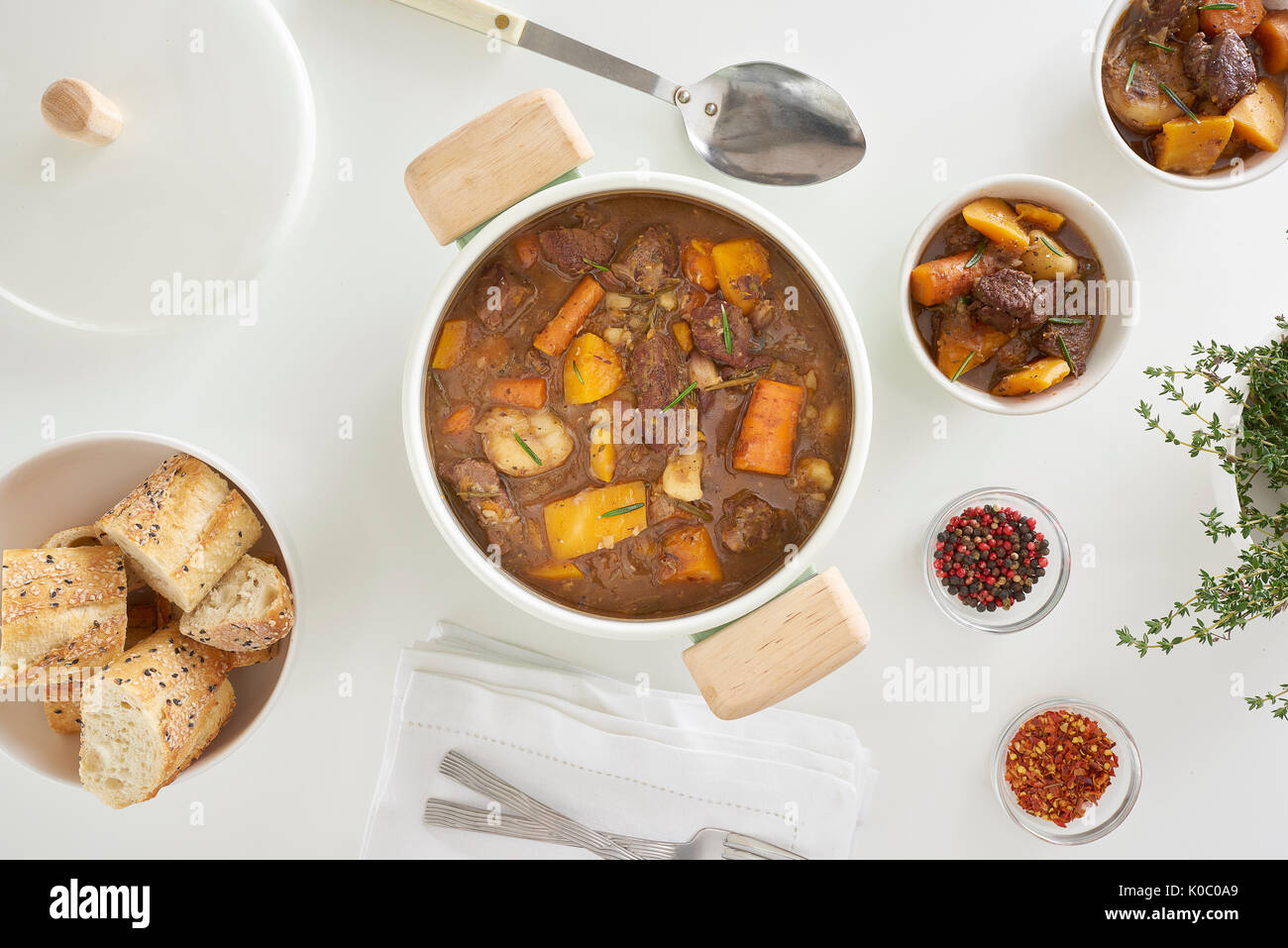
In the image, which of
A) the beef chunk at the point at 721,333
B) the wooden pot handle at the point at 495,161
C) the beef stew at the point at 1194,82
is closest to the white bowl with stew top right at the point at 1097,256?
the beef stew at the point at 1194,82

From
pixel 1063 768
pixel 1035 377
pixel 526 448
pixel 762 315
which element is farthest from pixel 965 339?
pixel 1063 768

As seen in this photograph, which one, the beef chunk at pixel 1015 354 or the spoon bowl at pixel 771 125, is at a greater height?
the spoon bowl at pixel 771 125

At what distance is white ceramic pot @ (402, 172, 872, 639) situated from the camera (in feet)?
5.21

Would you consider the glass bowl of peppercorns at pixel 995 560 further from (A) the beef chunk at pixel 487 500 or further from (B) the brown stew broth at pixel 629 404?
(A) the beef chunk at pixel 487 500

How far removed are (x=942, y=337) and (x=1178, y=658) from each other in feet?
3.33

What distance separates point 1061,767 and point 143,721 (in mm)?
1939

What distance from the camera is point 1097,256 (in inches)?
74.5

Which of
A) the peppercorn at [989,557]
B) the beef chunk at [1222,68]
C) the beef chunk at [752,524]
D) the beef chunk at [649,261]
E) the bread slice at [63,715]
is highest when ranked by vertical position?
the beef chunk at [1222,68]

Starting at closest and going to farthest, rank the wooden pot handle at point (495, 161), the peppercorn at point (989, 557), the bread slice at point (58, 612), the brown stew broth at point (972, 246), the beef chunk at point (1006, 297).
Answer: the wooden pot handle at point (495, 161)
the bread slice at point (58, 612)
the beef chunk at point (1006, 297)
the brown stew broth at point (972, 246)
the peppercorn at point (989, 557)

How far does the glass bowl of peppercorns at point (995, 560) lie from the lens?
2020 mm

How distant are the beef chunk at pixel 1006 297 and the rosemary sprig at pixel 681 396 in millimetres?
616

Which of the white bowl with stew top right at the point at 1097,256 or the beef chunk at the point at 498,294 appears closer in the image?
the beef chunk at the point at 498,294
